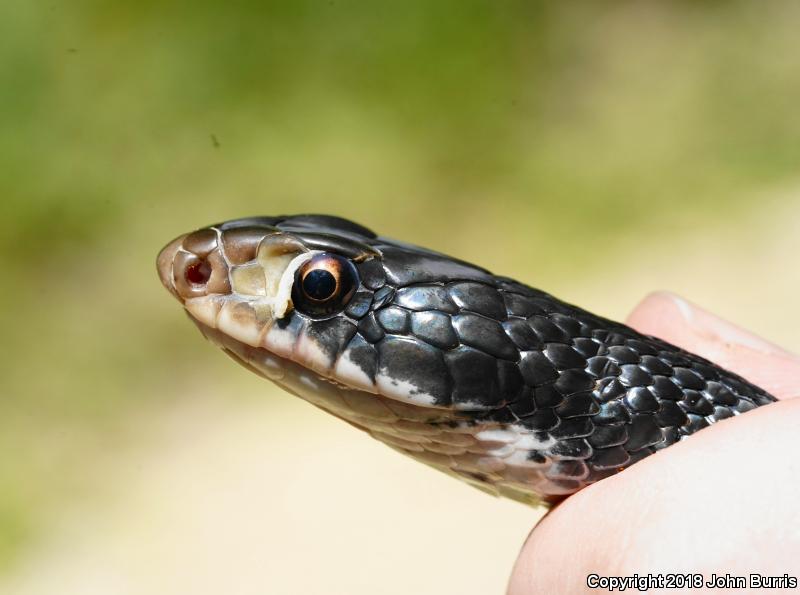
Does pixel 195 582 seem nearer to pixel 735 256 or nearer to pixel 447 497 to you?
pixel 447 497

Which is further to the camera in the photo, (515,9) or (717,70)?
(717,70)

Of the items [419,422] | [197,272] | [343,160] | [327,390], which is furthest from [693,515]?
[343,160]

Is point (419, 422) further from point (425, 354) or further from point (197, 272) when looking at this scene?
point (197, 272)

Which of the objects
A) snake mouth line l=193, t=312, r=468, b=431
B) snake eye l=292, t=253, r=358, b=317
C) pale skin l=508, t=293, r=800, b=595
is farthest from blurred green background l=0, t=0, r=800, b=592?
pale skin l=508, t=293, r=800, b=595

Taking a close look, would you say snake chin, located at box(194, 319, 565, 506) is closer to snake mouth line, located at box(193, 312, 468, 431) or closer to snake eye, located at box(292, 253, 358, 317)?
snake mouth line, located at box(193, 312, 468, 431)

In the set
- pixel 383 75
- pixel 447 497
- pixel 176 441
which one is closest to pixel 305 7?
pixel 383 75

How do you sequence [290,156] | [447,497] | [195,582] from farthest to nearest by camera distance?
[290,156] → [447,497] → [195,582]
